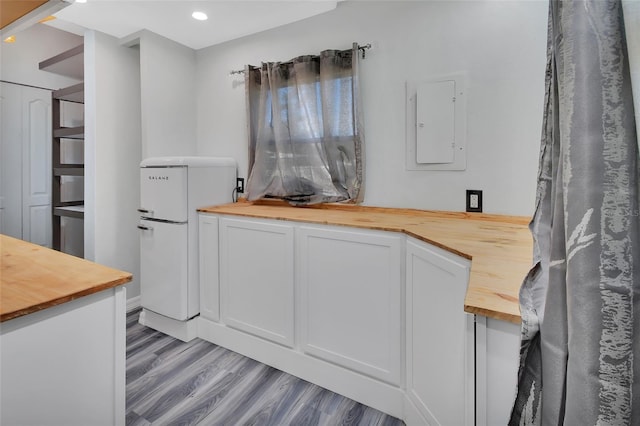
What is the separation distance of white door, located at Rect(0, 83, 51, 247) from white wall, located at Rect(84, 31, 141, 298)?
115cm

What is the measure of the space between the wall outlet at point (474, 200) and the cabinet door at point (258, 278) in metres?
1.06

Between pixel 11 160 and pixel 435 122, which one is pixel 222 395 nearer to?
pixel 435 122

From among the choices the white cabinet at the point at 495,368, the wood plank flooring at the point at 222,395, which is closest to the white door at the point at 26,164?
the wood plank flooring at the point at 222,395

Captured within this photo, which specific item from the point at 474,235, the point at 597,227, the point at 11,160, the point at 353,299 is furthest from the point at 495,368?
the point at 11,160

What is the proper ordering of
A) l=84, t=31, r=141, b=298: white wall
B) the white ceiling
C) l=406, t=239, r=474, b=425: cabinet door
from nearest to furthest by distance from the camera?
l=406, t=239, r=474, b=425: cabinet door → the white ceiling → l=84, t=31, r=141, b=298: white wall

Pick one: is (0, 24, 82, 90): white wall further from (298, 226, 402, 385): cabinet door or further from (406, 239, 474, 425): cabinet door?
(406, 239, 474, 425): cabinet door

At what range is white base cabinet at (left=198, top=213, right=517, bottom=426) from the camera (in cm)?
126

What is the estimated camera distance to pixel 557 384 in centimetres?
52

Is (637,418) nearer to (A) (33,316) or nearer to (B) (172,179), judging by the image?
(A) (33,316)

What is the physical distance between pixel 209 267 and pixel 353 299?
1.13m

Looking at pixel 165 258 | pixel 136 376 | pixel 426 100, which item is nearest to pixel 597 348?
pixel 426 100

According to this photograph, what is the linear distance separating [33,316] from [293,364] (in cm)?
142

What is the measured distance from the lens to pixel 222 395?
5.81 feet

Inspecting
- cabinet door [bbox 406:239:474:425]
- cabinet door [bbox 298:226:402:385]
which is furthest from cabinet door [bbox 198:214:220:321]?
cabinet door [bbox 406:239:474:425]
